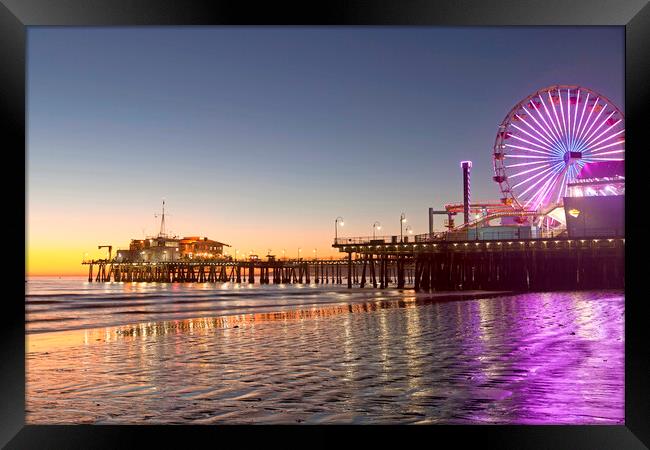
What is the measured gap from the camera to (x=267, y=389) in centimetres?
664

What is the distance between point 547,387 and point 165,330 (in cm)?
913

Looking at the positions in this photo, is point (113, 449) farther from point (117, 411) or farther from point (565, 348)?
point (565, 348)

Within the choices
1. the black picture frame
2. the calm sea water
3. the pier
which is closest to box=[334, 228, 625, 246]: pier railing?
the pier

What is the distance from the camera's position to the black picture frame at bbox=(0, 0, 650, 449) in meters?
4.79

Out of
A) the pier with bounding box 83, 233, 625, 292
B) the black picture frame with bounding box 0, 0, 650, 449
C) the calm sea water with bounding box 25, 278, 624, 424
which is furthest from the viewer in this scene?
the pier with bounding box 83, 233, 625, 292

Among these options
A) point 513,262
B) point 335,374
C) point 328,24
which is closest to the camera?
point 328,24

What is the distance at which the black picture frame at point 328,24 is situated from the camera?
4789 millimetres

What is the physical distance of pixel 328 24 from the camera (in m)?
5.29

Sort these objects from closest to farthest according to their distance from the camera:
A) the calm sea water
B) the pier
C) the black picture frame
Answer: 1. the black picture frame
2. the calm sea water
3. the pier

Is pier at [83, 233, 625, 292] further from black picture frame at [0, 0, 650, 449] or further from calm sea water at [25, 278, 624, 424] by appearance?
black picture frame at [0, 0, 650, 449]

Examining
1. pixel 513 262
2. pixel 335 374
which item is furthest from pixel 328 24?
pixel 513 262

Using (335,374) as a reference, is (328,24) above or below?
above

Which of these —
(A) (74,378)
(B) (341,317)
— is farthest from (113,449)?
(B) (341,317)

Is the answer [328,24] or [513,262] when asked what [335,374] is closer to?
[328,24]
